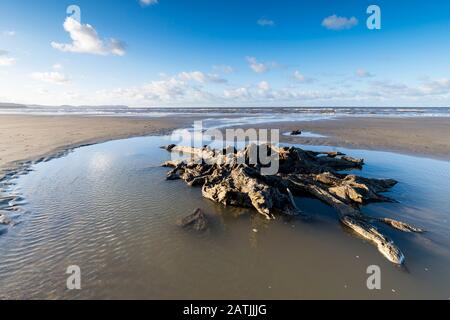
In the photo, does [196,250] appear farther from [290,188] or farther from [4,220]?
[4,220]

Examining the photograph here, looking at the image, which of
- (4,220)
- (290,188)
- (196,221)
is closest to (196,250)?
(196,221)

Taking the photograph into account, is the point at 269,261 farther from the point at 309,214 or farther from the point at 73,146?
the point at 73,146

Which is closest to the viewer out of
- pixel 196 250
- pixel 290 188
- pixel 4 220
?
pixel 196 250

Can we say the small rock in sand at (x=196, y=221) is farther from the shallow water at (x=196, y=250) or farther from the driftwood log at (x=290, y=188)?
the driftwood log at (x=290, y=188)

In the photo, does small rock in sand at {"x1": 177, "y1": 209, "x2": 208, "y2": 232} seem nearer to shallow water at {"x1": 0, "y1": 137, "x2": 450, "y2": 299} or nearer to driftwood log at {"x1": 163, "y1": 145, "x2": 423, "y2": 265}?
shallow water at {"x1": 0, "y1": 137, "x2": 450, "y2": 299}

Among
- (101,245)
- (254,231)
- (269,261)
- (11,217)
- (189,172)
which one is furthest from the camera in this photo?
(189,172)

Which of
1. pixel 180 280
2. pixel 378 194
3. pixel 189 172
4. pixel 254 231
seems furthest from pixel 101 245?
pixel 378 194
